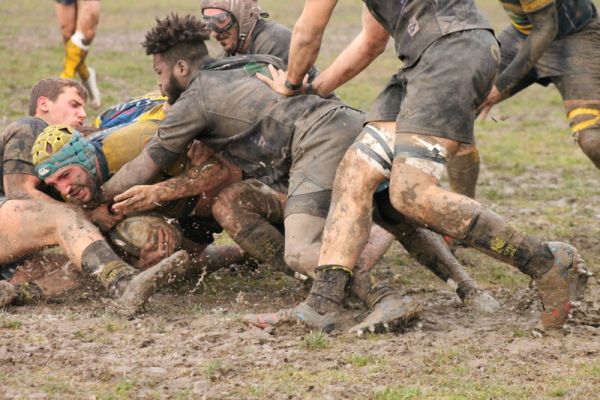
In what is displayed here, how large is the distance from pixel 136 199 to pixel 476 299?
216 cm

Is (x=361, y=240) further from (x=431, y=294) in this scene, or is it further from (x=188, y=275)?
(x=188, y=275)

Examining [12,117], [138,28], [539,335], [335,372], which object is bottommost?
→ [138,28]

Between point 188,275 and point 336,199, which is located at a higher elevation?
point 336,199

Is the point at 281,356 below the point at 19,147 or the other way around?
below

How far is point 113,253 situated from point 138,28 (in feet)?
52.8

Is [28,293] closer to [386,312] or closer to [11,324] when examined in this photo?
[11,324]

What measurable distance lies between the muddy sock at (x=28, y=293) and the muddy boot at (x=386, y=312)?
2.19 meters

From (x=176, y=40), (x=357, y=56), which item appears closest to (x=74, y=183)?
(x=176, y=40)

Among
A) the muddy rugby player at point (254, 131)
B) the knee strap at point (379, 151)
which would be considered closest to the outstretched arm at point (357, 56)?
the muddy rugby player at point (254, 131)

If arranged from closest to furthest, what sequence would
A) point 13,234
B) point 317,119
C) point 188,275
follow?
point 317,119 < point 13,234 < point 188,275

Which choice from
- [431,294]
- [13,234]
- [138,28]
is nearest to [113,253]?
[13,234]

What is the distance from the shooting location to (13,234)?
7047mm

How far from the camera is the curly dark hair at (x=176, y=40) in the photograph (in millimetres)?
6863

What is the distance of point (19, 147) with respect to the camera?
7199mm
